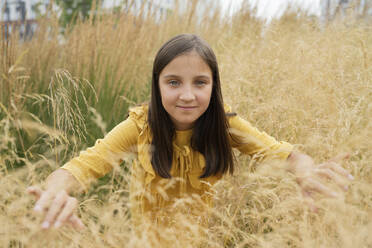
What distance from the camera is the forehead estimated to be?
127 cm

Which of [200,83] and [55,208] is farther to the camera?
[200,83]

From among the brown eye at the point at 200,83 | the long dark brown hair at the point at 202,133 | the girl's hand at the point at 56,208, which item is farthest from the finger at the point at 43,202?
the brown eye at the point at 200,83

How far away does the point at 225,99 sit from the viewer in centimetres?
202

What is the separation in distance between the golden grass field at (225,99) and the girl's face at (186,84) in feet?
0.97

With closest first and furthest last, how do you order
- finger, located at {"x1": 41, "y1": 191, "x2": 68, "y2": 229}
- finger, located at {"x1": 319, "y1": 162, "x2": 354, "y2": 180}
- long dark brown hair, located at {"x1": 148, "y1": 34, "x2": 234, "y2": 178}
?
finger, located at {"x1": 41, "y1": 191, "x2": 68, "y2": 229} → finger, located at {"x1": 319, "y1": 162, "x2": 354, "y2": 180} → long dark brown hair, located at {"x1": 148, "y1": 34, "x2": 234, "y2": 178}

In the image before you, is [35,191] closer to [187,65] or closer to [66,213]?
[66,213]

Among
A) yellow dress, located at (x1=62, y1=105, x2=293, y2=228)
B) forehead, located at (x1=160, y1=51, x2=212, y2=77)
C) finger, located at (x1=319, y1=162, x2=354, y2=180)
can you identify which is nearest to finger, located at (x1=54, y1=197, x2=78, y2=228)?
yellow dress, located at (x1=62, y1=105, x2=293, y2=228)

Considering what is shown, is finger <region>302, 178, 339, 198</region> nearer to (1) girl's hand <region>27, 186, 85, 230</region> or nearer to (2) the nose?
(2) the nose

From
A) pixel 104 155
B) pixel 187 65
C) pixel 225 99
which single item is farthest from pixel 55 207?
pixel 225 99

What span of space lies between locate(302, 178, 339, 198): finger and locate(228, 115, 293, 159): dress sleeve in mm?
195

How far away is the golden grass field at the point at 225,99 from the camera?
97cm

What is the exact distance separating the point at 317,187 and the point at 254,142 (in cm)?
42

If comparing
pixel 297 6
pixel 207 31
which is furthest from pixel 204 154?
pixel 297 6

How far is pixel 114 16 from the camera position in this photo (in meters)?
2.60
